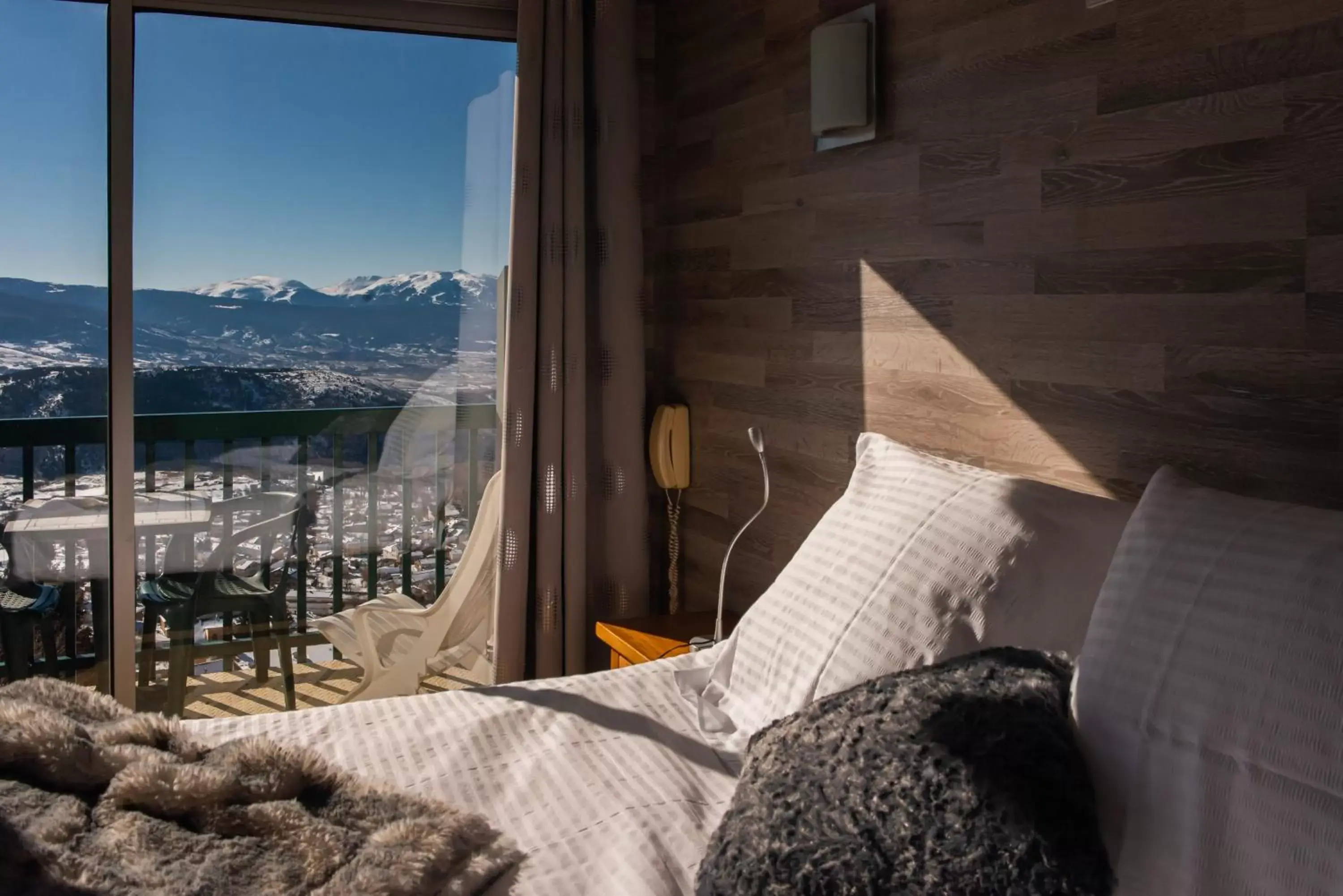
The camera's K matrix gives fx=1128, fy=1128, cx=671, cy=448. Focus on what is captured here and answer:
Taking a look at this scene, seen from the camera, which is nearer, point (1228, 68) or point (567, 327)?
point (1228, 68)

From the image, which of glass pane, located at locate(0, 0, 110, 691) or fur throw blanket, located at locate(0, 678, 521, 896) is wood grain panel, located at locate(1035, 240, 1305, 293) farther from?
glass pane, located at locate(0, 0, 110, 691)

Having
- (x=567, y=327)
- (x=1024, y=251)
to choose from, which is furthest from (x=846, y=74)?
(x=567, y=327)

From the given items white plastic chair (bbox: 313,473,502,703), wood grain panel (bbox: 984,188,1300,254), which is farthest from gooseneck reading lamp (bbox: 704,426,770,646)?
white plastic chair (bbox: 313,473,502,703)

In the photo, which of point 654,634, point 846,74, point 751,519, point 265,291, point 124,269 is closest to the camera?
point 846,74

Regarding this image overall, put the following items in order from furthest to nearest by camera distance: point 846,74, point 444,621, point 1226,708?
point 444,621, point 846,74, point 1226,708

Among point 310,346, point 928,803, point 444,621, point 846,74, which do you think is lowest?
point 444,621

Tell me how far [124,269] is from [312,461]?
748 mm

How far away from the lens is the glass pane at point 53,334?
9.89 ft

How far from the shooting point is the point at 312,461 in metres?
3.43

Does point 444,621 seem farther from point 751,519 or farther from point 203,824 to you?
point 203,824

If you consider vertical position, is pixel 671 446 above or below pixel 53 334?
below

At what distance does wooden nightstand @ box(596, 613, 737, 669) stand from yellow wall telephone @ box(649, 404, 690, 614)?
0.28 m

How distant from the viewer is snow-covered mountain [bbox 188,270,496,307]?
331cm

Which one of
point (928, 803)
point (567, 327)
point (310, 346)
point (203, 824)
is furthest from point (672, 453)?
point (928, 803)
